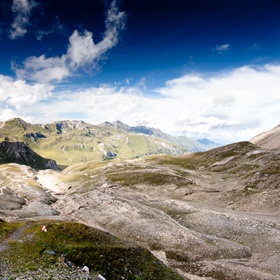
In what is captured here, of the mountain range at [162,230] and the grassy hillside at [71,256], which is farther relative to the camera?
the mountain range at [162,230]

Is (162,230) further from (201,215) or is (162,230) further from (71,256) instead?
(71,256)

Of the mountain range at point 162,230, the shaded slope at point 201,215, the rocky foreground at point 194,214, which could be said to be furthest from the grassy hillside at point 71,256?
the shaded slope at point 201,215

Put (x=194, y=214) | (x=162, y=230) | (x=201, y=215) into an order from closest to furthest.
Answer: (x=162, y=230) < (x=201, y=215) < (x=194, y=214)

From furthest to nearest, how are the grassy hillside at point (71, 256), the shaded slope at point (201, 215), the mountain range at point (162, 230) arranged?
1. the shaded slope at point (201, 215)
2. the mountain range at point (162, 230)
3. the grassy hillside at point (71, 256)

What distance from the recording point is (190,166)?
178125mm

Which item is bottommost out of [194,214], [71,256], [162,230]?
[194,214]

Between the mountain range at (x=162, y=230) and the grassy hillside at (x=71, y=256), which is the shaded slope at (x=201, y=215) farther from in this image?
the grassy hillside at (x=71, y=256)

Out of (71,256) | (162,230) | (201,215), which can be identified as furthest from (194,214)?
(71,256)

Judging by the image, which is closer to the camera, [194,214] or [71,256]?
[71,256]

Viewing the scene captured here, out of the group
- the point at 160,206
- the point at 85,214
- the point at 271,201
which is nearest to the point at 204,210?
the point at 160,206

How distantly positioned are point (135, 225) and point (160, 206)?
2690 centimetres

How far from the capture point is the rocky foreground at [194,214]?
52.4 metres

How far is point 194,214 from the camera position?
8188 centimetres

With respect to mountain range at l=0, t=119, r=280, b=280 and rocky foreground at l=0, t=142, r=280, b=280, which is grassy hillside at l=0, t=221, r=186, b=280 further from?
rocky foreground at l=0, t=142, r=280, b=280
